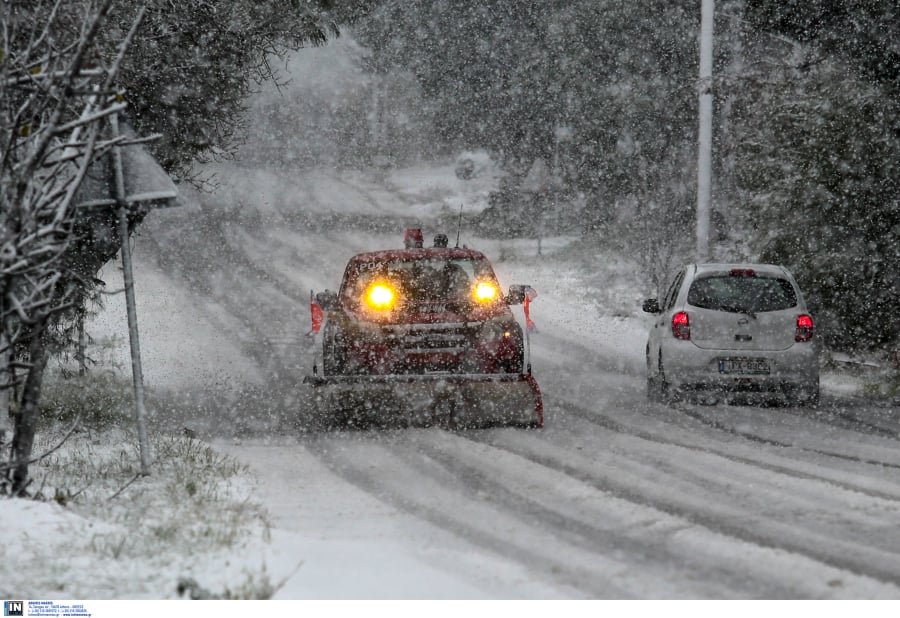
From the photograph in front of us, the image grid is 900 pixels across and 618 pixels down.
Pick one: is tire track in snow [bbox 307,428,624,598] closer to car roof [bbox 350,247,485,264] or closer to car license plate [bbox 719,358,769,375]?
car roof [bbox 350,247,485,264]

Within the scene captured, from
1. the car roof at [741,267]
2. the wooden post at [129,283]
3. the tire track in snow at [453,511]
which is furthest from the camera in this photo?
the car roof at [741,267]

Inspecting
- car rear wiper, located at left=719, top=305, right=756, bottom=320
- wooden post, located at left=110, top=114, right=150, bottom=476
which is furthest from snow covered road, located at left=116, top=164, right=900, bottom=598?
car rear wiper, located at left=719, top=305, right=756, bottom=320

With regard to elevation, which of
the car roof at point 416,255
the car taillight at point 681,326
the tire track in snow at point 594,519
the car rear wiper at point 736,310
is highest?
the car roof at point 416,255

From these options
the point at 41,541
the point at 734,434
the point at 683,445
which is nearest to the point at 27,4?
the point at 41,541

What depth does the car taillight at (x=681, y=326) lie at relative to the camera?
41.6 ft

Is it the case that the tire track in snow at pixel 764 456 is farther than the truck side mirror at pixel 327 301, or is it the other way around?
the truck side mirror at pixel 327 301

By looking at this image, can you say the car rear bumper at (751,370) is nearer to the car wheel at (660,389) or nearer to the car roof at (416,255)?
the car wheel at (660,389)

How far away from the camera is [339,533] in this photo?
274 inches

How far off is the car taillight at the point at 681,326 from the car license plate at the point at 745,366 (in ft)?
1.63

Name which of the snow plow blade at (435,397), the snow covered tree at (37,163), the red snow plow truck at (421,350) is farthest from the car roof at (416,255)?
the snow covered tree at (37,163)

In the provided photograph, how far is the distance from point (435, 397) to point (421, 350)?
23.5 inches

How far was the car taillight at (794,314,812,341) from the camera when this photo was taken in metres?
12.4

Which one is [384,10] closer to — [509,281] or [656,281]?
[509,281]

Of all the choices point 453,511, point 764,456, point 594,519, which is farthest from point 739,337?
point 453,511
